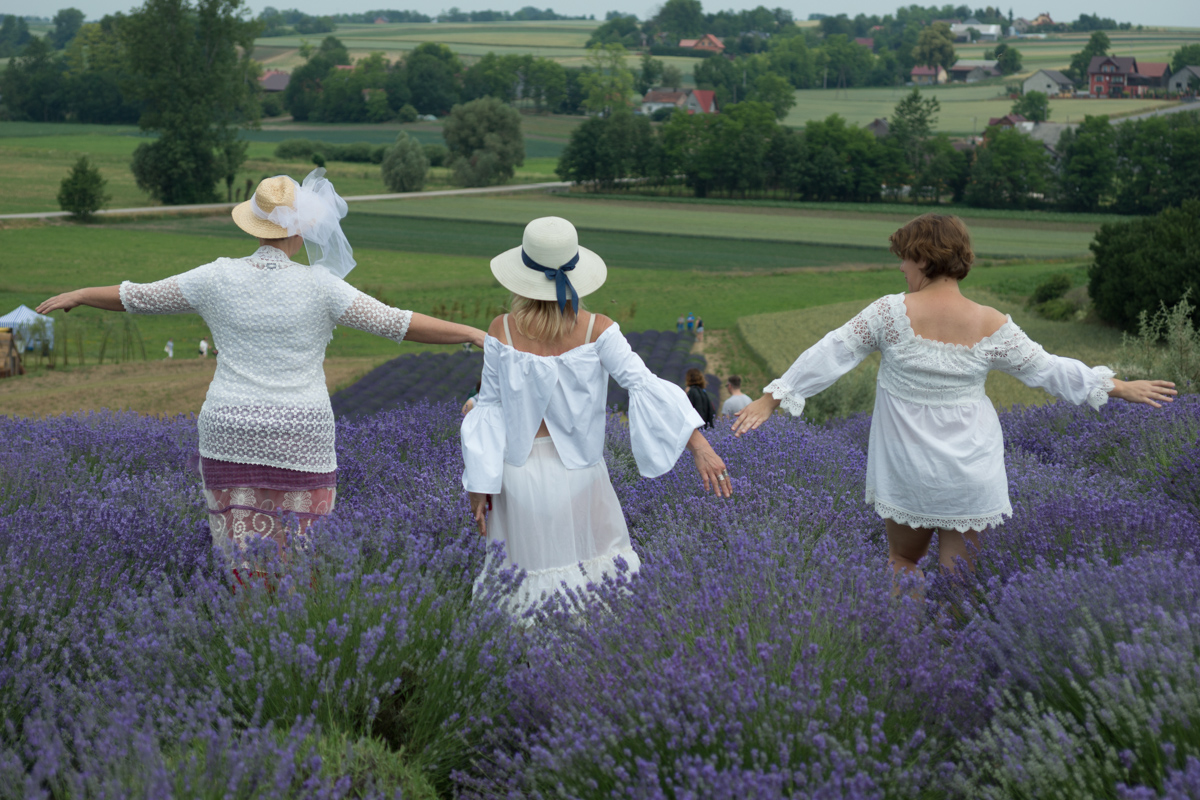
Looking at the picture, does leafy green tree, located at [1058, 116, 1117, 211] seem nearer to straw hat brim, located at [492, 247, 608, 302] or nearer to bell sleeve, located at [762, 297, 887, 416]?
bell sleeve, located at [762, 297, 887, 416]

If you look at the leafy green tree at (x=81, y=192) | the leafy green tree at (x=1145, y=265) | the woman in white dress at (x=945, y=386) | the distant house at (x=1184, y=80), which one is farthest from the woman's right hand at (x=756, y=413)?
the distant house at (x=1184, y=80)

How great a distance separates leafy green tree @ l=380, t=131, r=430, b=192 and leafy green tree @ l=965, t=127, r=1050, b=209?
34.7 m

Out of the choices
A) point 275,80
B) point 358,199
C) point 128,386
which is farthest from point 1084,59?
point 128,386

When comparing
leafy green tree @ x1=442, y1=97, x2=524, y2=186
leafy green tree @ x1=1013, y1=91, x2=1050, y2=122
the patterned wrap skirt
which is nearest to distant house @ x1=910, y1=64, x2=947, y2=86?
leafy green tree @ x1=1013, y1=91, x2=1050, y2=122

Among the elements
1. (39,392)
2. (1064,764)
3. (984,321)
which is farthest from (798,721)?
(39,392)

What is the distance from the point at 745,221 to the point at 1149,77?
219 ft

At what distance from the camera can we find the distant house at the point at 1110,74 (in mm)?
104500

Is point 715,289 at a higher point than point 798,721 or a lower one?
lower

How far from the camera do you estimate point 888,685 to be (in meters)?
2.26

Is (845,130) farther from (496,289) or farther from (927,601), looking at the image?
(927,601)

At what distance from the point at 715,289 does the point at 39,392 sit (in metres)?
22.1

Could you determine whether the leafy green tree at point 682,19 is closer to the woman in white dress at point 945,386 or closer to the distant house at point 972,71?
the distant house at point 972,71

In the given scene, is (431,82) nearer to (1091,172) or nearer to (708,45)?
(708,45)

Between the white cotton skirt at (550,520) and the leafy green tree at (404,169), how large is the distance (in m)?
67.5
